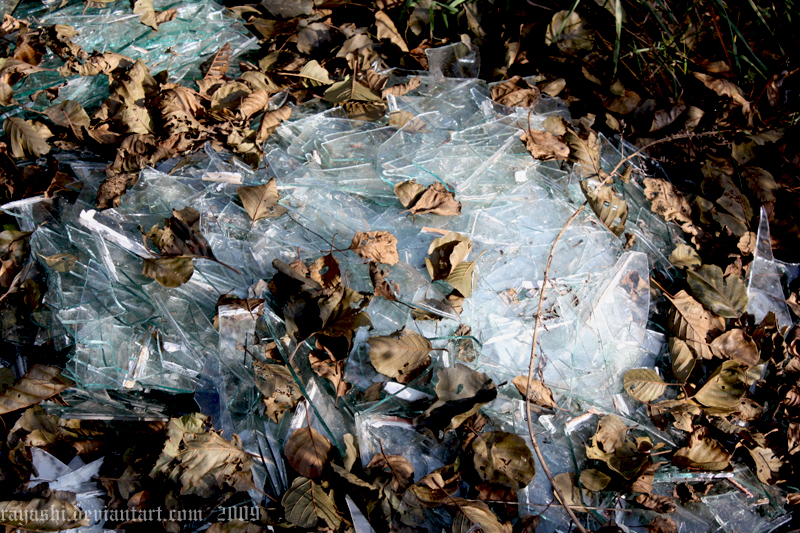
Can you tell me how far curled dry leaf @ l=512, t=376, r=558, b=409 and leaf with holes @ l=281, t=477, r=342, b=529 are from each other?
2.03 feet

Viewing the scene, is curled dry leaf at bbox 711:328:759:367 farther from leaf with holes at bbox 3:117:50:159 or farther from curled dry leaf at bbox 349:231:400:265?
leaf with holes at bbox 3:117:50:159

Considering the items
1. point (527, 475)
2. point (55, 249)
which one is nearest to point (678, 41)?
point (527, 475)

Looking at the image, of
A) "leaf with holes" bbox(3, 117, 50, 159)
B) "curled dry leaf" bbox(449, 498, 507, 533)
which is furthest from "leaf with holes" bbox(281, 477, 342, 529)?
"leaf with holes" bbox(3, 117, 50, 159)

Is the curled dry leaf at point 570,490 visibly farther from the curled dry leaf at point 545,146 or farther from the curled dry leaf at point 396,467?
the curled dry leaf at point 545,146

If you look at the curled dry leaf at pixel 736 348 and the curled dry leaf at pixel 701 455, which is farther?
the curled dry leaf at pixel 736 348

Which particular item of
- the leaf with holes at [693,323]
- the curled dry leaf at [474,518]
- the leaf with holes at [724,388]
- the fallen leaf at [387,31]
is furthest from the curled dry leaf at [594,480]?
the fallen leaf at [387,31]

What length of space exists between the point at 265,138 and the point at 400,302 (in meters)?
0.90

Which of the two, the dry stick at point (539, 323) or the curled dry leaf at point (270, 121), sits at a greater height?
the curled dry leaf at point (270, 121)

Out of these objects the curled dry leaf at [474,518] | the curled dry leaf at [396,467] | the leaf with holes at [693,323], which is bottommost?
the curled dry leaf at [474,518]

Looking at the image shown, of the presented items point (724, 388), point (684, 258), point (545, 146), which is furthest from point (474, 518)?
point (545, 146)

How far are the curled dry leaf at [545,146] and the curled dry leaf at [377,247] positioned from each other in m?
0.71

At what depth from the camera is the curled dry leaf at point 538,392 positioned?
4.86 ft

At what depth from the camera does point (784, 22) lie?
2.32 m

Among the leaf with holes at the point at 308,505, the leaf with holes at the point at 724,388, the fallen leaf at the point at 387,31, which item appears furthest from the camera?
the fallen leaf at the point at 387,31
